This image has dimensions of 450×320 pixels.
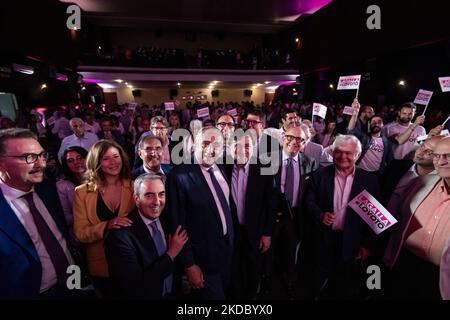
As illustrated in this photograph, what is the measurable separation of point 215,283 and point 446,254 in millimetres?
1543

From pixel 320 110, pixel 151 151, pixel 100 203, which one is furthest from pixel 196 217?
pixel 320 110

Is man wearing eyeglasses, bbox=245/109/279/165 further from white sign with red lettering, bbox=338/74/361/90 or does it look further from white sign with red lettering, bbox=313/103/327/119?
white sign with red lettering, bbox=338/74/361/90

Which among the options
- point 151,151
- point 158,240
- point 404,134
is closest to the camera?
point 158,240

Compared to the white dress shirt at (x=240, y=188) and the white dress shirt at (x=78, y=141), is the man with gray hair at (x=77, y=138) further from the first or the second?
the white dress shirt at (x=240, y=188)

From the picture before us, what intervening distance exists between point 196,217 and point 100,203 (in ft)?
2.28

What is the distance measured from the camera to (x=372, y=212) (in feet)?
6.22

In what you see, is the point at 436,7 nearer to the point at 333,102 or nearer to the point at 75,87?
the point at 333,102

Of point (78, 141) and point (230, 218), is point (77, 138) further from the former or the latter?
point (230, 218)

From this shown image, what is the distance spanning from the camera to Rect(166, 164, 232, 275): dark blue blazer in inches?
72.9

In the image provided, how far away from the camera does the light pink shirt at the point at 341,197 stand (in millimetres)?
2186

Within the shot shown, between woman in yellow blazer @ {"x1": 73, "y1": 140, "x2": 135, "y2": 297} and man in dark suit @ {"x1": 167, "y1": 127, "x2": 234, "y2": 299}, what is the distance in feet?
1.27

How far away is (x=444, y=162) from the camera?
5.41 feet

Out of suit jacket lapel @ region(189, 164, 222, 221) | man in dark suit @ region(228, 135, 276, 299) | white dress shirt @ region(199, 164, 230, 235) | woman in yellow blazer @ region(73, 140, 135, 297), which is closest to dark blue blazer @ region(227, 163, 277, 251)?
man in dark suit @ region(228, 135, 276, 299)

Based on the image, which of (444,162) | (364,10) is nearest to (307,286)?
(444,162)
